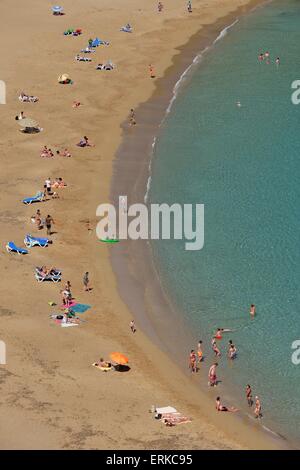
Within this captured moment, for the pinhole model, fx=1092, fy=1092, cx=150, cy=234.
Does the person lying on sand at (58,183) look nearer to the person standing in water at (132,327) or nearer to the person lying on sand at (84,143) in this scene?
the person lying on sand at (84,143)

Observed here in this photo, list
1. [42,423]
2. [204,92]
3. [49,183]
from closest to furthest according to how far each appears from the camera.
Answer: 1. [42,423]
2. [49,183]
3. [204,92]

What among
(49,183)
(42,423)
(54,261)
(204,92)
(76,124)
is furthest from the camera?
(204,92)

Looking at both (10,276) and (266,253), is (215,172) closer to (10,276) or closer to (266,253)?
(266,253)

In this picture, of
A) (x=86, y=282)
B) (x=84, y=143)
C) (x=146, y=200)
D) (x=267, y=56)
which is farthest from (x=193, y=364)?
(x=267, y=56)

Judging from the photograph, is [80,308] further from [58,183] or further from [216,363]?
[58,183]

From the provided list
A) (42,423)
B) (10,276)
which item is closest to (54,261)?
(10,276)

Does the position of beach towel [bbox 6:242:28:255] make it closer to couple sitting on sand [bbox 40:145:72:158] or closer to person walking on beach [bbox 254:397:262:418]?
couple sitting on sand [bbox 40:145:72:158]
